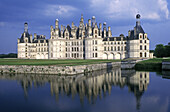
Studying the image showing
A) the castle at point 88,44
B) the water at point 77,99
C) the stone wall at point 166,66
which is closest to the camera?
the water at point 77,99

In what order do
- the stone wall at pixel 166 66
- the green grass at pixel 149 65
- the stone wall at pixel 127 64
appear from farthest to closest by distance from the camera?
the stone wall at pixel 127 64
the green grass at pixel 149 65
the stone wall at pixel 166 66

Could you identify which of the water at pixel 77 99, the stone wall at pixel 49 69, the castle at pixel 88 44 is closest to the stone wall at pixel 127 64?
the stone wall at pixel 49 69

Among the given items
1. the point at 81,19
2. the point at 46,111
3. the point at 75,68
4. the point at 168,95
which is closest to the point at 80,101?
the point at 46,111

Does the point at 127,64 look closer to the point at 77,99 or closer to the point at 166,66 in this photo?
the point at 166,66

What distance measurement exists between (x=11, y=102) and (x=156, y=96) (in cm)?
1242

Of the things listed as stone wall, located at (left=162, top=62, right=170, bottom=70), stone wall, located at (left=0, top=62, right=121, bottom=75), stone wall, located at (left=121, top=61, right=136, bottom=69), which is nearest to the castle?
stone wall, located at (left=121, top=61, right=136, bottom=69)

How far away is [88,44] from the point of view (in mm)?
61031

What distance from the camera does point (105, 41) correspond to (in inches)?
2520

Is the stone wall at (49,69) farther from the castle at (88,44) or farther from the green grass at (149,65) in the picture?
the castle at (88,44)

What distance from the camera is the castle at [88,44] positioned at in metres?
57.6

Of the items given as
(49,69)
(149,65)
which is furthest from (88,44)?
(49,69)

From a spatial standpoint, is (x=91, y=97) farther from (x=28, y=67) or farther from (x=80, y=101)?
(x=28, y=67)

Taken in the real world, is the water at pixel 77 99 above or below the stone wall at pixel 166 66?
below

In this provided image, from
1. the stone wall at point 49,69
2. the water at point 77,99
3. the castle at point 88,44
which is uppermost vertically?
the castle at point 88,44
